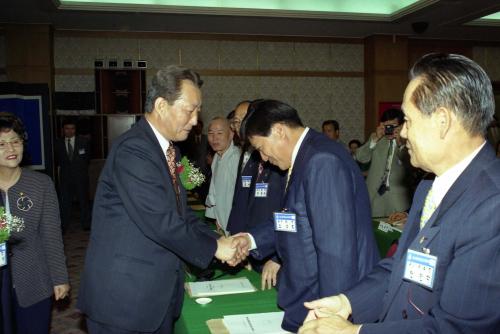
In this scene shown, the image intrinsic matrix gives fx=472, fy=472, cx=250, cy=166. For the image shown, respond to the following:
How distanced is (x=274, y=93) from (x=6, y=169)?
28.9ft

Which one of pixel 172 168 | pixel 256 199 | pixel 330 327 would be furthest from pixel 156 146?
pixel 256 199

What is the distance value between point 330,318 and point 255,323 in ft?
2.17

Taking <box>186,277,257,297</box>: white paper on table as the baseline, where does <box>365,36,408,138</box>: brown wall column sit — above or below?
above

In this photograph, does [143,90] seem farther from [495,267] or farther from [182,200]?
[495,267]

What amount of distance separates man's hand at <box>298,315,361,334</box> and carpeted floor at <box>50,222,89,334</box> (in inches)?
124

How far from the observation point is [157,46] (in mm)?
10305

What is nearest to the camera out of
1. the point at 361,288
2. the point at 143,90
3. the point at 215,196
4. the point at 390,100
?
the point at 361,288

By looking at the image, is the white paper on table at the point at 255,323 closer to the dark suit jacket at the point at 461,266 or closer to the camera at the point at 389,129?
the dark suit jacket at the point at 461,266

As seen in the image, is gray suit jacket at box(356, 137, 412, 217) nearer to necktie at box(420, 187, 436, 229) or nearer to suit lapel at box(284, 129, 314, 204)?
suit lapel at box(284, 129, 314, 204)

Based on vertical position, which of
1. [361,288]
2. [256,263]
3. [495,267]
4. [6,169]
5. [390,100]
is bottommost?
[256,263]

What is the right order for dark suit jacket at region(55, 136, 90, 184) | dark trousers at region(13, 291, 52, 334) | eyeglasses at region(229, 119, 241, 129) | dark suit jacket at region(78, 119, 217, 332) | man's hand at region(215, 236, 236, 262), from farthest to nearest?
dark suit jacket at region(55, 136, 90, 184) < eyeglasses at region(229, 119, 241, 129) < dark trousers at region(13, 291, 52, 334) < man's hand at region(215, 236, 236, 262) < dark suit jacket at region(78, 119, 217, 332)

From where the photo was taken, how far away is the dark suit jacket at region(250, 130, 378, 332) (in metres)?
1.63

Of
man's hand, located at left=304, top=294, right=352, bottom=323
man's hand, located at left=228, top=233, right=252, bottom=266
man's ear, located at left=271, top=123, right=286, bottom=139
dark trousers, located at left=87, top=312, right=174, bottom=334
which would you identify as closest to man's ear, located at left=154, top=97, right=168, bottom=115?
man's ear, located at left=271, top=123, right=286, bottom=139

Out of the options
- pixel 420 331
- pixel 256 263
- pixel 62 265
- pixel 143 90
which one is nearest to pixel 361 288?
pixel 420 331
